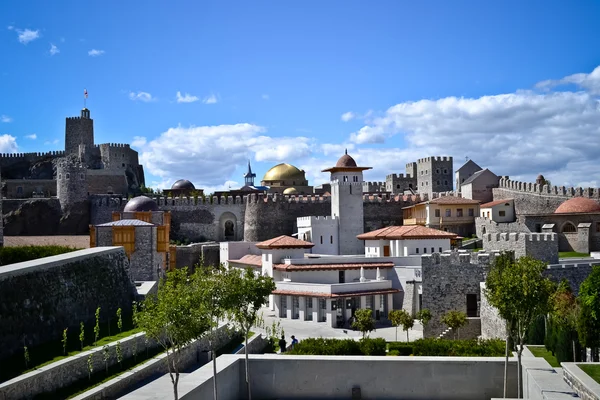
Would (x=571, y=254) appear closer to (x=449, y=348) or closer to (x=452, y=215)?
(x=452, y=215)

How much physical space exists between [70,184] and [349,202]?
2156 cm

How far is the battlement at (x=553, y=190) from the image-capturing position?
39.8 metres

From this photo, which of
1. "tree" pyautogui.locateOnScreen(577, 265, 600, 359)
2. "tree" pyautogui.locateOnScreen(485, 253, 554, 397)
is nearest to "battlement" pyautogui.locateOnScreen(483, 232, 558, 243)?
"tree" pyautogui.locateOnScreen(577, 265, 600, 359)

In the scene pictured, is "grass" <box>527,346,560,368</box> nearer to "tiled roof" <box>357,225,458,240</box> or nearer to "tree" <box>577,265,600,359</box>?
"tree" <box>577,265,600,359</box>

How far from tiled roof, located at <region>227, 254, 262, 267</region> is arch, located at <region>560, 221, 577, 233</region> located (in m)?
16.4

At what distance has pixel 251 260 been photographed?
4078cm

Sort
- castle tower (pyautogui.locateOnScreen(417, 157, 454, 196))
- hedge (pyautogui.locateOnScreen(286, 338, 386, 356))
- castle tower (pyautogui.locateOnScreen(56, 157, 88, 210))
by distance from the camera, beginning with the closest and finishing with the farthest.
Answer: hedge (pyautogui.locateOnScreen(286, 338, 386, 356))
castle tower (pyautogui.locateOnScreen(56, 157, 88, 210))
castle tower (pyautogui.locateOnScreen(417, 157, 454, 196))

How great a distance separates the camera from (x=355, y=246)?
143 feet

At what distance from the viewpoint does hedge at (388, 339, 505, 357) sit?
19.4 meters

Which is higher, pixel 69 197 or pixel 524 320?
pixel 69 197

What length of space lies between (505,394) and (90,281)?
12761mm

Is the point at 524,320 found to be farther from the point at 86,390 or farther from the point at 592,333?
the point at 86,390

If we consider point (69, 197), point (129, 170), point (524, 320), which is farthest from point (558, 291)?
point (129, 170)

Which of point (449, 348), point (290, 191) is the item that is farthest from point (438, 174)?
point (449, 348)
